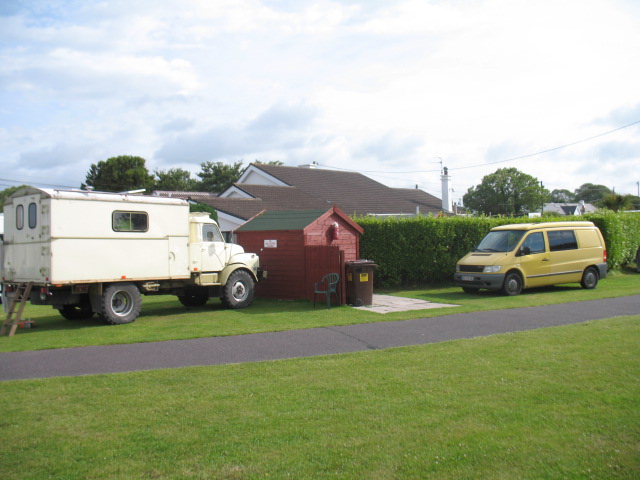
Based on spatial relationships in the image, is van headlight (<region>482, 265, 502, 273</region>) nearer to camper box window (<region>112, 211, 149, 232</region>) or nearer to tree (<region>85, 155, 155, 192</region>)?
camper box window (<region>112, 211, 149, 232</region>)

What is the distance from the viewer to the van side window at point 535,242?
703 inches

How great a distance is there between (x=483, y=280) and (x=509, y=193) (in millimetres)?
46512

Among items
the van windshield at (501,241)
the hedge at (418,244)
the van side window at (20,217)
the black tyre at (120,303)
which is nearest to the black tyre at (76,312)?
the black tyre at (120,303)

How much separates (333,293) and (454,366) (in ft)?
24.9

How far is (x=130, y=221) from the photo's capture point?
13586 mm

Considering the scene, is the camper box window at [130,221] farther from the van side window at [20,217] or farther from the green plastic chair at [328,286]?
the green plastic chair at [328,286]

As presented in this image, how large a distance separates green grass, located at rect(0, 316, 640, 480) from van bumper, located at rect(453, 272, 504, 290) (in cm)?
823

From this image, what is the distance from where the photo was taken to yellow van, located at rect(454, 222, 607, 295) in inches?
682

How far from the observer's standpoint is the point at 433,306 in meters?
15.1

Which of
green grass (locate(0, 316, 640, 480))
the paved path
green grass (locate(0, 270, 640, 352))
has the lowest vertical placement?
A: green grass (locate(0, 316, 640, 480))

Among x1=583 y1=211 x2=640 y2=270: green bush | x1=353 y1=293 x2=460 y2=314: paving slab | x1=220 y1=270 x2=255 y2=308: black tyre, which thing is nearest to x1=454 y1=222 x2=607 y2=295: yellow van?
x1=353 y1=293 x2=460 y2=314: paving slab

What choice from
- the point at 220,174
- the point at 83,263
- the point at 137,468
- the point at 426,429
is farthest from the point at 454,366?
the point at 220,174

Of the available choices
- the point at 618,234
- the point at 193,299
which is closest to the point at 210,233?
the point at 193,299

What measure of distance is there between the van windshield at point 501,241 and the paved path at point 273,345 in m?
4.56
